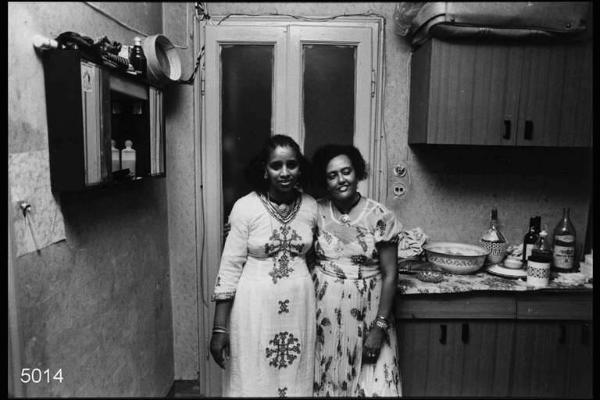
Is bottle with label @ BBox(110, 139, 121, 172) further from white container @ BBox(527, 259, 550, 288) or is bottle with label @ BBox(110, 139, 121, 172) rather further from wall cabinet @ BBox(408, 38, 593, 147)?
white container @ BBox(527, 259, 550, 288)

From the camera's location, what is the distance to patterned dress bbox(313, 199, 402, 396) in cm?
171

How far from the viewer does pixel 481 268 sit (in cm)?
226

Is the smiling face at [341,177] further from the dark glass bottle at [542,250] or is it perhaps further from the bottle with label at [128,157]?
the dark glass bottle at [542,250]

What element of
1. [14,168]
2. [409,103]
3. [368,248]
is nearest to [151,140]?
[14,168]

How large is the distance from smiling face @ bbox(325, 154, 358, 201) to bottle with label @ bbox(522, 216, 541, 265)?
1.13 m

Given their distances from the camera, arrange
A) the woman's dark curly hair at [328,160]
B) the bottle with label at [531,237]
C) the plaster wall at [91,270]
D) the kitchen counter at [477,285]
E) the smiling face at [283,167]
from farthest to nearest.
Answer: the bottle with label at [531,237] < the kitchen counter at [477,285] < the woman's dark curly hair at [328,160] < the smiling face at [283,167] < the plaster wall at [91,270]

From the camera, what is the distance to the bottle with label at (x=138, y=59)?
1.63 meters

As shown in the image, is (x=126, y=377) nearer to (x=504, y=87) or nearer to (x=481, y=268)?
(x=481, y=268)

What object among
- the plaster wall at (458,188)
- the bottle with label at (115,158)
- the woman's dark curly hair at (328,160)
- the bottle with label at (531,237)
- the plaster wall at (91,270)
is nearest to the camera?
the plaster wall at (91,270)

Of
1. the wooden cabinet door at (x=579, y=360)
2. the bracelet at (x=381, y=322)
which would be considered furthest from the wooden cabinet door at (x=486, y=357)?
the bracelet at (x=381, y=322)

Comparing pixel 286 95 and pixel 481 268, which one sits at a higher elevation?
pixel 286 95

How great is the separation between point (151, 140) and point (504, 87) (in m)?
1.58

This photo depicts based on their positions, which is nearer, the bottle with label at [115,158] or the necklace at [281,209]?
the bottle with label at [115,158]

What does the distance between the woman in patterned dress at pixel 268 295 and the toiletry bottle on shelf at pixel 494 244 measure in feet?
3.67
